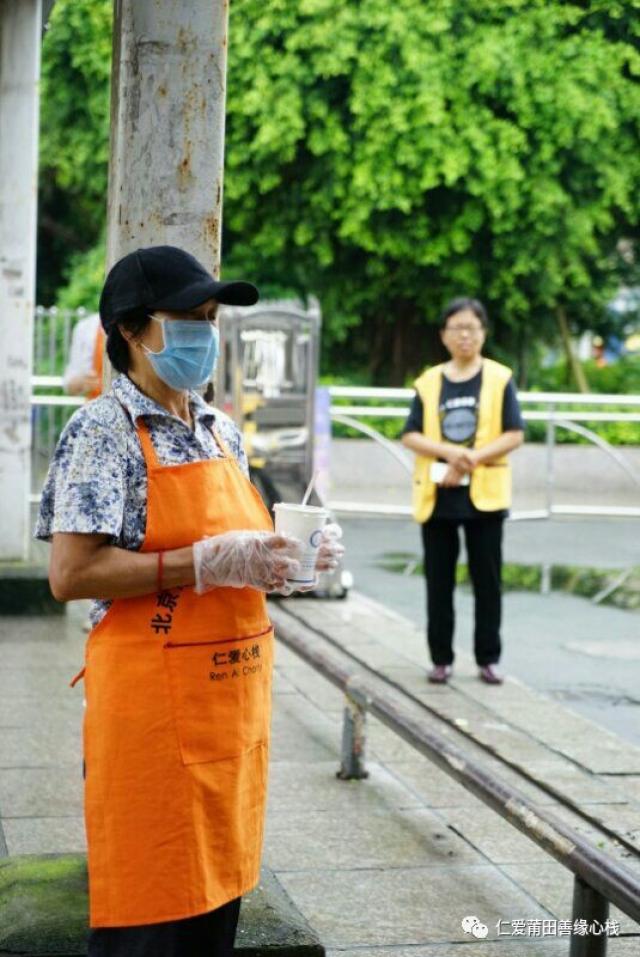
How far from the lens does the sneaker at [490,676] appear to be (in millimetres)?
7695

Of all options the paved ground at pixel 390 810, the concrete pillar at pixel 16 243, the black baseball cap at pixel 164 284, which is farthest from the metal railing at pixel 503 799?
the concrete pillar at pixel 16 243

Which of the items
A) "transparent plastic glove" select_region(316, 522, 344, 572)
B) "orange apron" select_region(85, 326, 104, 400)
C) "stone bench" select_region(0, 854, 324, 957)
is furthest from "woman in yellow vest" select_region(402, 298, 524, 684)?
"transparent plastic glove" select_region(316, 522, 344, 572)

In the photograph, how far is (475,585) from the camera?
7.75 metres

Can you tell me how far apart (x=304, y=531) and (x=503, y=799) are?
62.4 inches

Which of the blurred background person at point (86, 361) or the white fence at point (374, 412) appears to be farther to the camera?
the white fence at point (374, 412)

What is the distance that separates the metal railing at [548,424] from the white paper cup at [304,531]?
11.5 meters

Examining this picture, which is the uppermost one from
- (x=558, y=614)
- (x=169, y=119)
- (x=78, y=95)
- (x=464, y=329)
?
(x=78, y=95)

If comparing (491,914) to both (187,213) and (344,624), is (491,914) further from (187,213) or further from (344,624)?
(344,624)

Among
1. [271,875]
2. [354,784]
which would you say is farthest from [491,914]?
[354,784]

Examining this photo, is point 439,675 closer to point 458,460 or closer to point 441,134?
point 458,460

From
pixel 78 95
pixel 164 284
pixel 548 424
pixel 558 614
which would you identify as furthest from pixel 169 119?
pixel 78 95

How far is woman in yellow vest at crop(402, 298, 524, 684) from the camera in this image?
7.67 meters

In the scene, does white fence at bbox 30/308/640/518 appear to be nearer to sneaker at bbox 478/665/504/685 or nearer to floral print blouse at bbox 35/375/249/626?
sneaker at bbox 478/665/504/685

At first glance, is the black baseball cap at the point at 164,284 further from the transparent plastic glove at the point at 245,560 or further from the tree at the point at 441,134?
the tree at the point at 441,134
